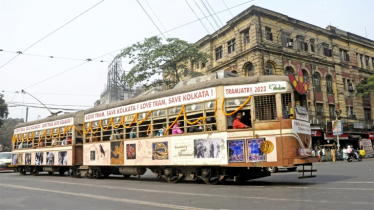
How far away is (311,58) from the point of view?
3338cm

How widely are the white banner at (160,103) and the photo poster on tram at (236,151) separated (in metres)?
1.66

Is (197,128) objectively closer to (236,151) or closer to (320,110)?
(236,151)

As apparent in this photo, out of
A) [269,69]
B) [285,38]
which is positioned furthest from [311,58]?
[269,69]

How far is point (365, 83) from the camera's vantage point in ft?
130

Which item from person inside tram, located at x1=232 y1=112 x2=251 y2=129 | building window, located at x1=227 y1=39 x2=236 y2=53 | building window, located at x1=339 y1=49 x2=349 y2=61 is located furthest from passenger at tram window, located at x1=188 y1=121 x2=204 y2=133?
building window, located at x1=339 y1=49 x2=349 y2=61

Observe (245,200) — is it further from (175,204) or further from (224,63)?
(224,63)

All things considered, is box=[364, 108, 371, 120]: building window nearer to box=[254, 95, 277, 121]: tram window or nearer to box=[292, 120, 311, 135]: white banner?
box=[292, 120, 311, 135]: white banner

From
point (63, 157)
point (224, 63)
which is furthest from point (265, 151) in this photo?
point (224, 63)

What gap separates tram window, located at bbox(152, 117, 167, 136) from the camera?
12.1 m

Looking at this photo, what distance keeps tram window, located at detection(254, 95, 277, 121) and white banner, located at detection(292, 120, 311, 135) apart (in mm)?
612

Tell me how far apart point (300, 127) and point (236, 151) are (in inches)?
82.8

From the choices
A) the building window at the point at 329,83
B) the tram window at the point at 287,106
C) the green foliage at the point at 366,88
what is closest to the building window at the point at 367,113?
the green foliage at the point at 366,88

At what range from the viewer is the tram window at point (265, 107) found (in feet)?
31.9

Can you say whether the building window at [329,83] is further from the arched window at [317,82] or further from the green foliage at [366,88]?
the green foliage at [366,88]
